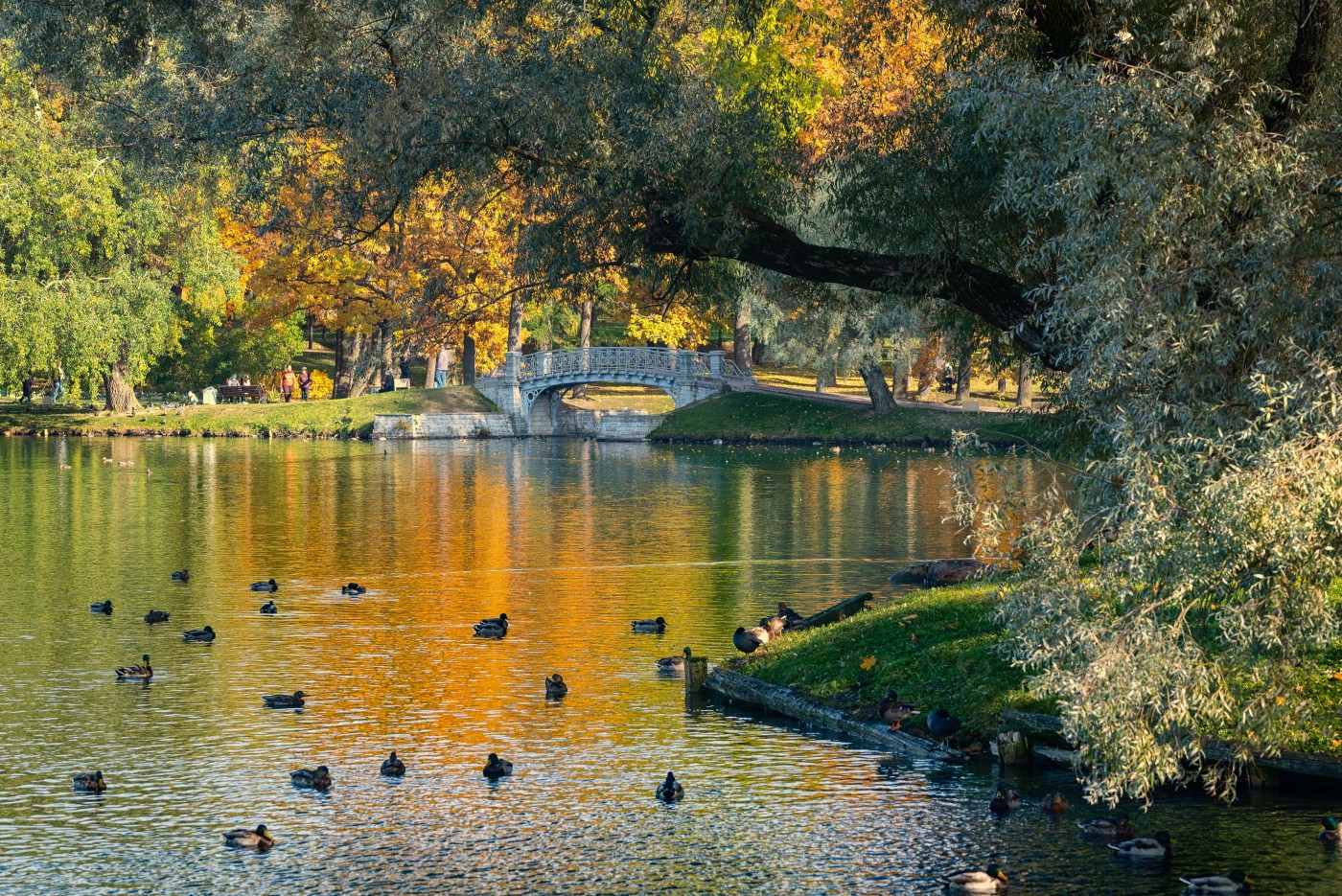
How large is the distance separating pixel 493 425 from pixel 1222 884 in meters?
70.7

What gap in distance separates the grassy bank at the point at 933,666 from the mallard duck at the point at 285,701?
238 inches

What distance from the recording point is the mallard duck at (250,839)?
16000mm

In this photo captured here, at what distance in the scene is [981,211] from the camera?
22906 mm

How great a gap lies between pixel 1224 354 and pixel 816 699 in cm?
876

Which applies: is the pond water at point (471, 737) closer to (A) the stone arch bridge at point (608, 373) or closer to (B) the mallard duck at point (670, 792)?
(B) the mallard duck at point (670, 792)

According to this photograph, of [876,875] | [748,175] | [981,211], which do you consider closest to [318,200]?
[748,175]

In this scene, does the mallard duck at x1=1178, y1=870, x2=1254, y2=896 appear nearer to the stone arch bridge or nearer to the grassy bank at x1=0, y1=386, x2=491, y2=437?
the stone arch bridge

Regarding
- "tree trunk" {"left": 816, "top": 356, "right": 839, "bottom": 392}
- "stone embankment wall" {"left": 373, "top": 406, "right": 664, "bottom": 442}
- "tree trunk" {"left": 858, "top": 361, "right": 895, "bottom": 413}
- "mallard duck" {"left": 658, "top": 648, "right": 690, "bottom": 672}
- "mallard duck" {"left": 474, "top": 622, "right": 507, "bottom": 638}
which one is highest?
"tree trunk" {"left": 816, "top": 356, "right": 839, "bottom": 392}

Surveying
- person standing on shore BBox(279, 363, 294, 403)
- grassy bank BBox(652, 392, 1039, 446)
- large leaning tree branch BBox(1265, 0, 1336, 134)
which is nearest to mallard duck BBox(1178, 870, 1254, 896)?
large leaning tree branch BBox(1265, 0, 1336, 134)

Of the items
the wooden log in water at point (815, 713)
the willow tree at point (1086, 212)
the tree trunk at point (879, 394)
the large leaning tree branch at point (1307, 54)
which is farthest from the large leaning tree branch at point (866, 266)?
the tree trunk at point (879, 394)

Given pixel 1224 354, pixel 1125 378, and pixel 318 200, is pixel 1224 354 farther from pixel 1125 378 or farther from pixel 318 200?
pixel 318 200

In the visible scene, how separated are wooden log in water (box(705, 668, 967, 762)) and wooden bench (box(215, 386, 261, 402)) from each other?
7212 cm

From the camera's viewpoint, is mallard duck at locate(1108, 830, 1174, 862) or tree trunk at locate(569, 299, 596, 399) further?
tree trunk at locate(569, 299, 596, 399)

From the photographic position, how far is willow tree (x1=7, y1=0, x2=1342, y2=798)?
45.4 ft
